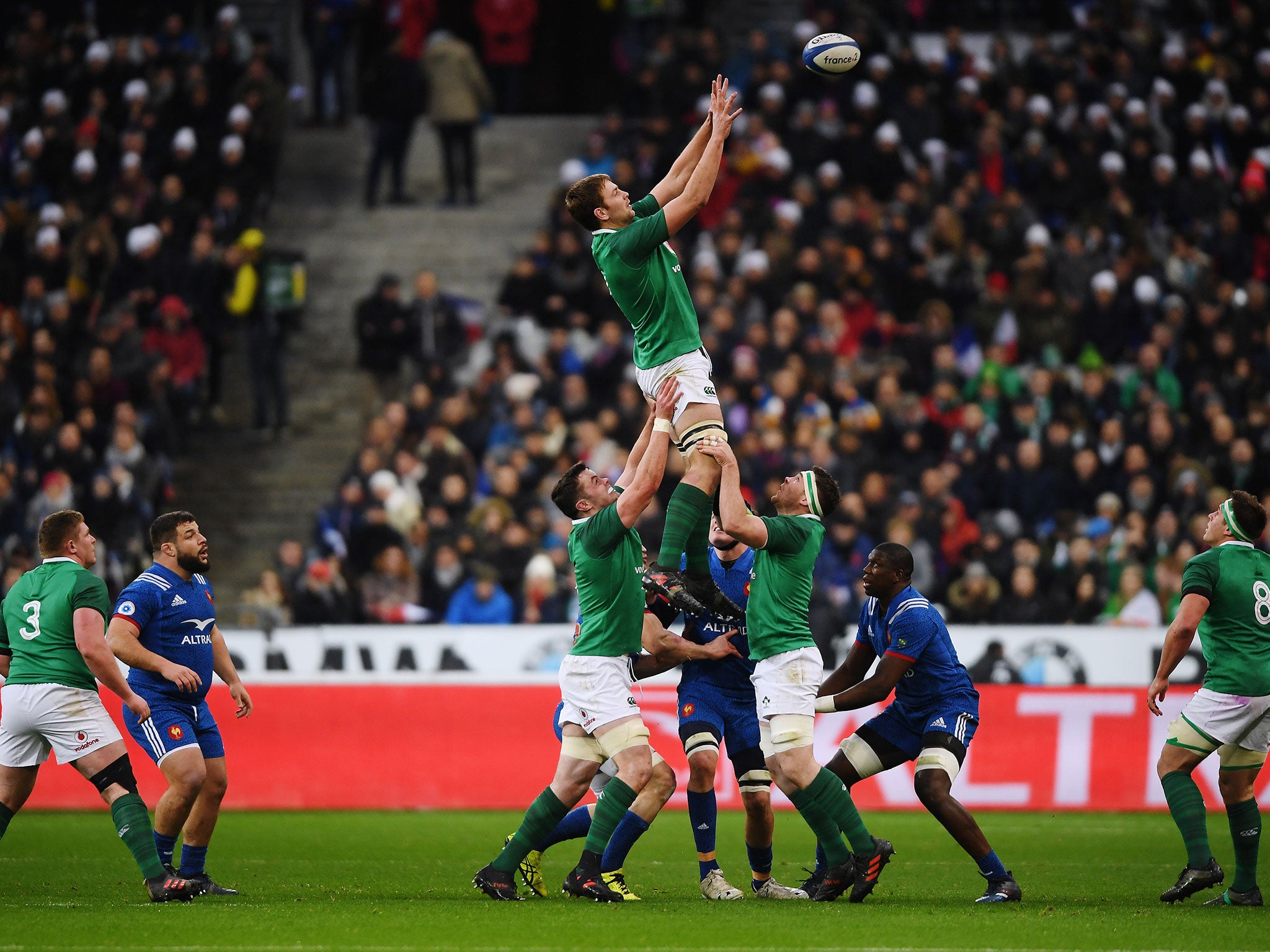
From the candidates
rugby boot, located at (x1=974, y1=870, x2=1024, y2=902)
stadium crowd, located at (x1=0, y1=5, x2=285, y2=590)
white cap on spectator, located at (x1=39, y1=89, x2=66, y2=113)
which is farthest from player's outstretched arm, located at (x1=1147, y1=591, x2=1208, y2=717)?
white cap on spectator, located at (x1=39, y1=89, x2=66, y2=113)

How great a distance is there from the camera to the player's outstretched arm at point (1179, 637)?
29.8 feet

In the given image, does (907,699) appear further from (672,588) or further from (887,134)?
(887,134)

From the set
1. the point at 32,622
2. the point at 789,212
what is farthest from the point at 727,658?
the point at 789,212

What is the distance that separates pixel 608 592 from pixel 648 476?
0.73 metres

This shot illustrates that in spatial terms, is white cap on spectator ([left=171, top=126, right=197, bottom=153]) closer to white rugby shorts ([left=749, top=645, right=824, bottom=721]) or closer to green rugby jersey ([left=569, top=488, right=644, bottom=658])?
green rugby jersey ([left=569, top=488, right=644, bottom=658])

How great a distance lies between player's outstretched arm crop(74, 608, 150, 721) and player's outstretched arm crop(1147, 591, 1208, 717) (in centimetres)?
553

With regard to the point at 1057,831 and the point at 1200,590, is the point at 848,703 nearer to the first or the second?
the point at 1200,590

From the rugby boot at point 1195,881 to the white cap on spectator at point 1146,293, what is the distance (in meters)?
11.8

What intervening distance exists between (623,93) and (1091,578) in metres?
12.4

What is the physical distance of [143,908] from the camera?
28.9 feet

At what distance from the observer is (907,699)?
959cm

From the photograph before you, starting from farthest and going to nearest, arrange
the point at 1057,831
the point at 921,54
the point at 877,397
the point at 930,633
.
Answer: the point at 921,54, the point at 877,397, the point at 1057,831, the point at 930,633

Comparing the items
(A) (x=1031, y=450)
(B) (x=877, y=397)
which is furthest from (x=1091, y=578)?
(B) (x=877, y=397)

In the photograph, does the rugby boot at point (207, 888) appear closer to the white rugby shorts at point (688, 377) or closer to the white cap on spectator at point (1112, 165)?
the white rugby shorts at point (688, 377)
